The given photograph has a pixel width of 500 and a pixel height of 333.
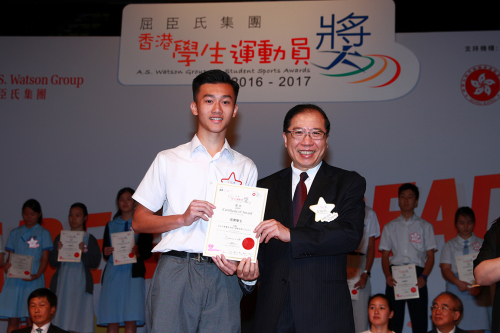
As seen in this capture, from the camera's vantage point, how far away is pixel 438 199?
5934mm

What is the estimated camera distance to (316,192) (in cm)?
229

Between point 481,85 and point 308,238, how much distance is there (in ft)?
16.2

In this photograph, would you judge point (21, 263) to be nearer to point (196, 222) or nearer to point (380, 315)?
point (380, 315)

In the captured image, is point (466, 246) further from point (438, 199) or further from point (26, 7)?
point (26, 7)

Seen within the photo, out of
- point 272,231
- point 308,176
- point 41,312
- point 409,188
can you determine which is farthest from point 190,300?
point 409,188

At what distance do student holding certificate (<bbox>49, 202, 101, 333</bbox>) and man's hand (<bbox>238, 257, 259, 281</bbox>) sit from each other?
3.96 metres

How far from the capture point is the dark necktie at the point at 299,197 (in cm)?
231

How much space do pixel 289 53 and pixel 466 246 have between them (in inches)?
126

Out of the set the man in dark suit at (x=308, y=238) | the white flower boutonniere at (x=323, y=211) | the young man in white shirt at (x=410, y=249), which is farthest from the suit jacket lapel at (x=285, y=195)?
the young man in white shirt at (x=410, y=249)

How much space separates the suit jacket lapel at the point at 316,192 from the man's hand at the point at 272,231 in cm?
14

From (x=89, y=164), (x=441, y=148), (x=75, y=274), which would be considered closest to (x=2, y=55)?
(x=89, y=164)

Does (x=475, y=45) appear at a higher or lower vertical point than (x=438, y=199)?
higher

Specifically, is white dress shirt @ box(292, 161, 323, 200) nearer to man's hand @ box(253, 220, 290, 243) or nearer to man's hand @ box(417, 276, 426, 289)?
man's hand @ box(253, 220, 290, 243)

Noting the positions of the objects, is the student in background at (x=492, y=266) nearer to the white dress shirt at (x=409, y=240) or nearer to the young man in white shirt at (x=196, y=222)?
the young man in white shirt at (x=196, y=222)
